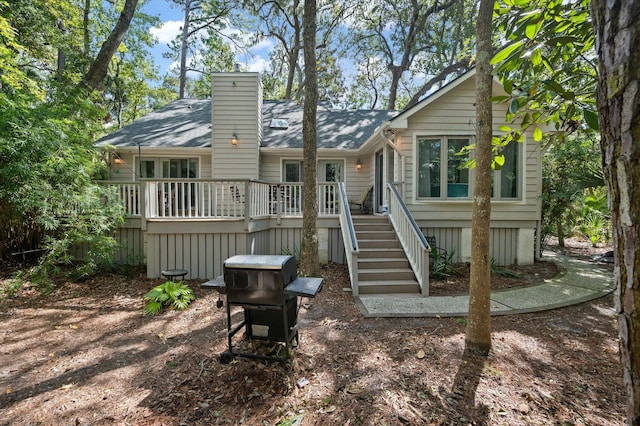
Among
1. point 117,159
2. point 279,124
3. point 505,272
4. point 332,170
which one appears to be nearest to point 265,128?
point 279,124

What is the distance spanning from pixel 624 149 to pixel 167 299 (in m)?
5.84

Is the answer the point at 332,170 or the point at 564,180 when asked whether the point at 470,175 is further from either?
the point at 332,170

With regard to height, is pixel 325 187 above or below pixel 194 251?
above

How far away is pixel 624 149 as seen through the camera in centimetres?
101

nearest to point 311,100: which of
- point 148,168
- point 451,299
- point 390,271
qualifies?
point 390,271

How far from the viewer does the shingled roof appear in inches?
384

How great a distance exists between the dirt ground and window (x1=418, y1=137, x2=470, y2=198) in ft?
12.0

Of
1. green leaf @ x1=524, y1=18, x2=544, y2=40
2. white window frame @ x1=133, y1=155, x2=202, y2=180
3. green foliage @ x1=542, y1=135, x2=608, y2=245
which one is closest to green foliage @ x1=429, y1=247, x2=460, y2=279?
green foliage @ x1=542, y1=135, x2=608, y2=245

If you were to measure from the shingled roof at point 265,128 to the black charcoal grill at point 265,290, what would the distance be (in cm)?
745

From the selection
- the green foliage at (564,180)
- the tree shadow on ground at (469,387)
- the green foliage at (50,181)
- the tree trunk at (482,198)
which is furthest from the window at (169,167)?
the green foliage at (564,180)

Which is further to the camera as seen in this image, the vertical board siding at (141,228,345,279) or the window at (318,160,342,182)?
the window at (318,160,342,182)

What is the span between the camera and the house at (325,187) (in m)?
6.62

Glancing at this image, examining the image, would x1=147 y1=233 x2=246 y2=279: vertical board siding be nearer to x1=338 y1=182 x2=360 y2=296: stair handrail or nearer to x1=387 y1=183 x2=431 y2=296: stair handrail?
x1=338 y1=182 x2=360 y2=296: stair handrail

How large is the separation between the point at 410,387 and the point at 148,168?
10.1 meters
